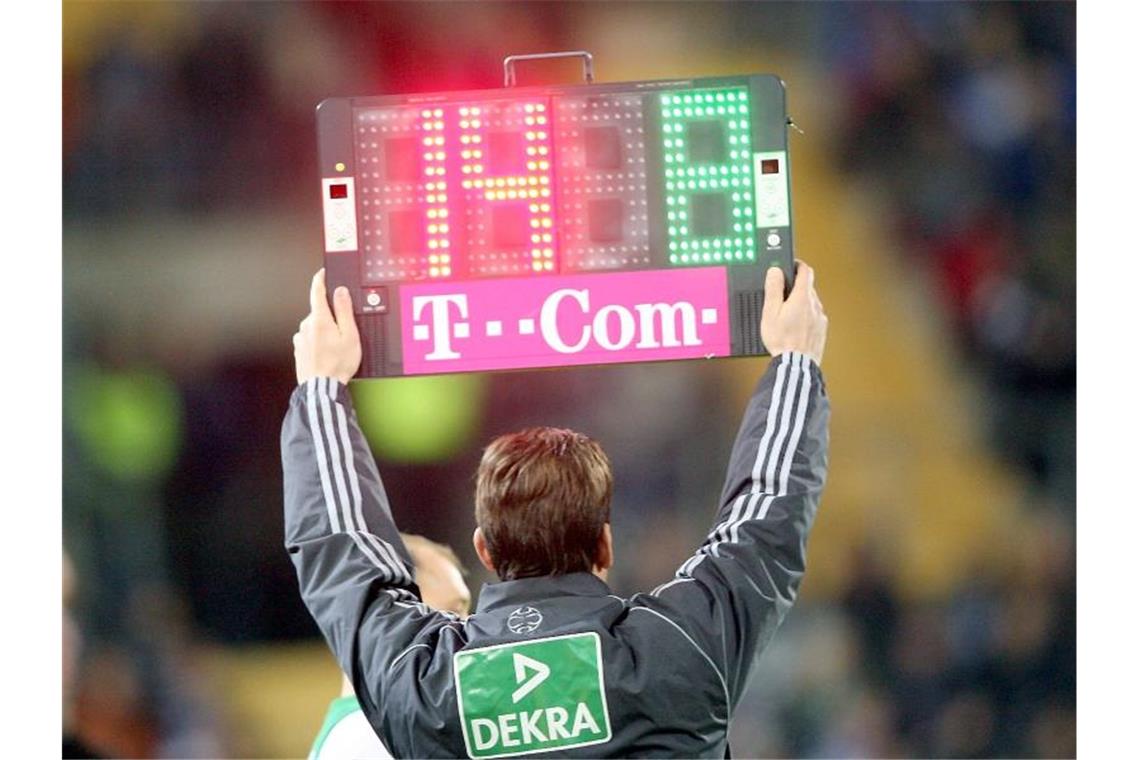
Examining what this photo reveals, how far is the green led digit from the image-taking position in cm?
202

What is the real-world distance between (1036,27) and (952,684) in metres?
2.14

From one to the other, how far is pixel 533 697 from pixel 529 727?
1.5 inches

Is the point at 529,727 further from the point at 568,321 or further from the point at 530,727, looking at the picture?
the point at 568,321

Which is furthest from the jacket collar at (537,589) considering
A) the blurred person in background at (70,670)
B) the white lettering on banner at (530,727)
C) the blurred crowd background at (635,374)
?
the blurred person in background at (70,670)

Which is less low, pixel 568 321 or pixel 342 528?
pixel 568 321

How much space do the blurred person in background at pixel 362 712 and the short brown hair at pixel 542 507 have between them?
336 millimetres

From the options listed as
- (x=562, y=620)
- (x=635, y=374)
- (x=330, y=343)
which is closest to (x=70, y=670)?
(x=635, y=374)

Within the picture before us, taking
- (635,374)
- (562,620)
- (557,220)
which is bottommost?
(562,620)

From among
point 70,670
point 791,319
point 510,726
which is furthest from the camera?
point 70,670

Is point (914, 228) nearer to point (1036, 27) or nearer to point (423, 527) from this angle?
point (1036, 27)

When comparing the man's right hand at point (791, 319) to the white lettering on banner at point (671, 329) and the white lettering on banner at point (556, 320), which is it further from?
the white lettering on banner at point (556, 320)

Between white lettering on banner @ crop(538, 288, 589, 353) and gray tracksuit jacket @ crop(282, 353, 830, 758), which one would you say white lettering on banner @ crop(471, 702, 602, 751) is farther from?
white lettering on banner @ crop(538, 288, 589, 353)

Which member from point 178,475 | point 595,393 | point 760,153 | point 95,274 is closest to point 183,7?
point 95,274

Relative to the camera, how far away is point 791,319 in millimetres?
1962
